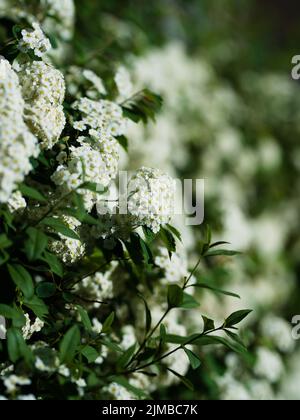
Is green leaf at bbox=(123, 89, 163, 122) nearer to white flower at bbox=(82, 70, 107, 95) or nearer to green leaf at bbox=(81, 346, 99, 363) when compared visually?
white flower at bbox=(82, 70, 107, 95)

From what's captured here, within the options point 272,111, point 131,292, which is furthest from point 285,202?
point 131,292

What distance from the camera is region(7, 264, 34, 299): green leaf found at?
149 centimetres

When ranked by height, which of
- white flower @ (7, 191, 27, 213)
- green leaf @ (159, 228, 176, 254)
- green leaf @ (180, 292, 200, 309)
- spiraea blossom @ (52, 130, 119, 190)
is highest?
spiraea blossom @ (52, 130, 119, 190)

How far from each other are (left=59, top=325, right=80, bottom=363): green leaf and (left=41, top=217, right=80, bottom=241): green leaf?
24 centimetres

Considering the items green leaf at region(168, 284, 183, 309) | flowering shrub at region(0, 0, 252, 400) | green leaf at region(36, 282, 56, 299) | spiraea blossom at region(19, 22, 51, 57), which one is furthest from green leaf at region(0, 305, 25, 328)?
spiraea blossom at region(19, 22, 51, 57)

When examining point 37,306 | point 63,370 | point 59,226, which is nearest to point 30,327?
point 37,306

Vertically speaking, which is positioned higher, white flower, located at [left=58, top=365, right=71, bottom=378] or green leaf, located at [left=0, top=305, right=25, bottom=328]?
green leaf, located at [left=0, top=305, right=25, bottom=328]

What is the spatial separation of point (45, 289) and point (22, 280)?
0.21 m

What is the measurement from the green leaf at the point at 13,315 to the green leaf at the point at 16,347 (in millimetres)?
26

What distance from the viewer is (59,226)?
1.59 m

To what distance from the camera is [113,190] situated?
195 cm

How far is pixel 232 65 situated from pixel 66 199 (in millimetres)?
4220

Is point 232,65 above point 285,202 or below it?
above

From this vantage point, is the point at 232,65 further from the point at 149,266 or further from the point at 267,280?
the point at 149,266
